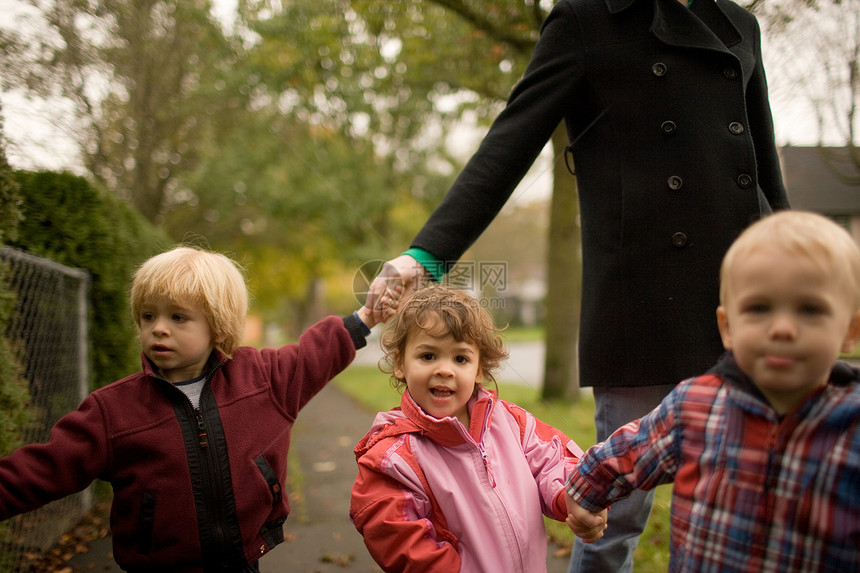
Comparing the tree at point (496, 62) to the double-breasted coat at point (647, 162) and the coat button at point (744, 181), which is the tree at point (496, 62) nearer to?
the double-breasted coat at point (647, 162)

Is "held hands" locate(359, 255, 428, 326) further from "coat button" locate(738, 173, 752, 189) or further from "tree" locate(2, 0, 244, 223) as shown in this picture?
"tree" locate(2, 0, 244, 223)

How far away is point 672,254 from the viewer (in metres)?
1.83

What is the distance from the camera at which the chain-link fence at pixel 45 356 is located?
9.93 feet

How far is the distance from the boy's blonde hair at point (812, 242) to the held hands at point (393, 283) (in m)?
1.03

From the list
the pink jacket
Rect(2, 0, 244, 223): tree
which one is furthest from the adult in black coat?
Rect(2, 0, 244, 223): tree

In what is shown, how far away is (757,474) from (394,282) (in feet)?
3.88

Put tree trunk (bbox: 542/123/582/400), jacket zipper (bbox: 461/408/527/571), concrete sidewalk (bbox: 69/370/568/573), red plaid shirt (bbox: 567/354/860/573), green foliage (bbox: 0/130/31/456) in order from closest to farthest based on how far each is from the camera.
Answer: red plaid shirt (bbox: 567/354/860/573) < jacket zipper (bbox: 461/408/527/571) < green foliage (bbox: 0/130/31/456) < concrete sidewalk (bbox: 69/370/568/573) < tree trunk (bbox: 542/123/582/400)

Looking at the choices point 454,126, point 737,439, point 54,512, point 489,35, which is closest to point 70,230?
point 54,512

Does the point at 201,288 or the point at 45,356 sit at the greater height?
the point at 201,288

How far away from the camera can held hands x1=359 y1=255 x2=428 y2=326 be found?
206 cm

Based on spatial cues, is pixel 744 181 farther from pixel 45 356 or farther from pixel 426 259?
pixel 45 356

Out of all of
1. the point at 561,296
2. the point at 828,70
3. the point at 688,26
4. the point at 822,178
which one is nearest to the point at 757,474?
the point at 688,26

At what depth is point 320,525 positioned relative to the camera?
3955 millimetres

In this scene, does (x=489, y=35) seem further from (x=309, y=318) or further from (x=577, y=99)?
(x=309, y=318)
